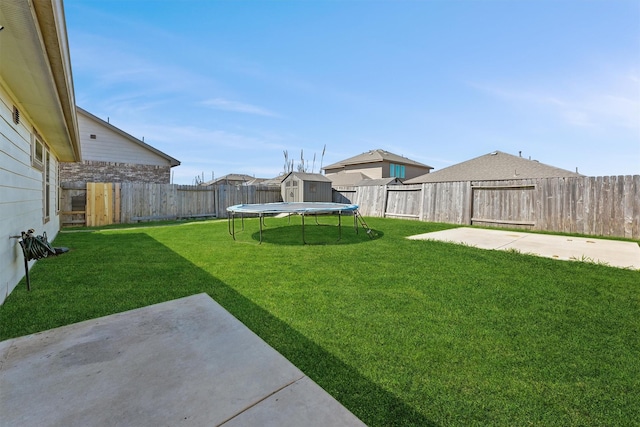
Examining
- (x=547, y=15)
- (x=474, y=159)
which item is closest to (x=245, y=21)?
(x=547, y=15)

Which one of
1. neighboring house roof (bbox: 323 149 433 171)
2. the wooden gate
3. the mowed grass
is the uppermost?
neighboring house roof (bbox: 323 149 433 171)

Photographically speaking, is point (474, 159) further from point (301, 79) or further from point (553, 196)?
point (301, 79)

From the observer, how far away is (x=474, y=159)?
16594 millimetres

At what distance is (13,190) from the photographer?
303cm

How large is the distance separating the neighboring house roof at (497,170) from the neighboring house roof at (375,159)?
494 cm

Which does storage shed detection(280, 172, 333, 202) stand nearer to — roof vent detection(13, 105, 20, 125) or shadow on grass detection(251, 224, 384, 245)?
shadow on grass detection(251, 224, 384, 245)

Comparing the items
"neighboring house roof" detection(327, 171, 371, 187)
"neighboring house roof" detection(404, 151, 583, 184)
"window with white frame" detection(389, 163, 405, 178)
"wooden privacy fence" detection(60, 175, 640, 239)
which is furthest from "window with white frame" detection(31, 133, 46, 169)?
"window with white frame" detection(389, 163, 405, 178)

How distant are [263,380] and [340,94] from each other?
1420 centimetres

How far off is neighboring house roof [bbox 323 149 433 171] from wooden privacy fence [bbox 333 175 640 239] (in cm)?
1058

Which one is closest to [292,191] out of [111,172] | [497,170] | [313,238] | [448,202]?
[448,202]

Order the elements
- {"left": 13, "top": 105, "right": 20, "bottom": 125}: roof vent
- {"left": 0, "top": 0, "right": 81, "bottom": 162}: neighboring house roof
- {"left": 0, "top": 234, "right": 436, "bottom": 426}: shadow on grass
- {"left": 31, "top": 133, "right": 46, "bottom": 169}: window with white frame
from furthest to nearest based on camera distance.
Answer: {"left": 31, "top": 133, "right": 46, "bottom": 169}: window with white frame, {"left": 13, "top": 105, "right": 20, "bottom": 125}: roof vent, {"left": 0, "top": 0, "right": 81, "bottom": 162}: neighboring house roof, {"left": 0, "top": 234, "right": 436, "bottom": 426}: shadow on grass

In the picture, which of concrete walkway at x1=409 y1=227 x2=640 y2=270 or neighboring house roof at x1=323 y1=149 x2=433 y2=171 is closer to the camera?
concrete walkway at x1=409 y1=227 x2=640 y2=270

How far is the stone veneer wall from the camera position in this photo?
509 inches

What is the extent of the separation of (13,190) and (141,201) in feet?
28.2
